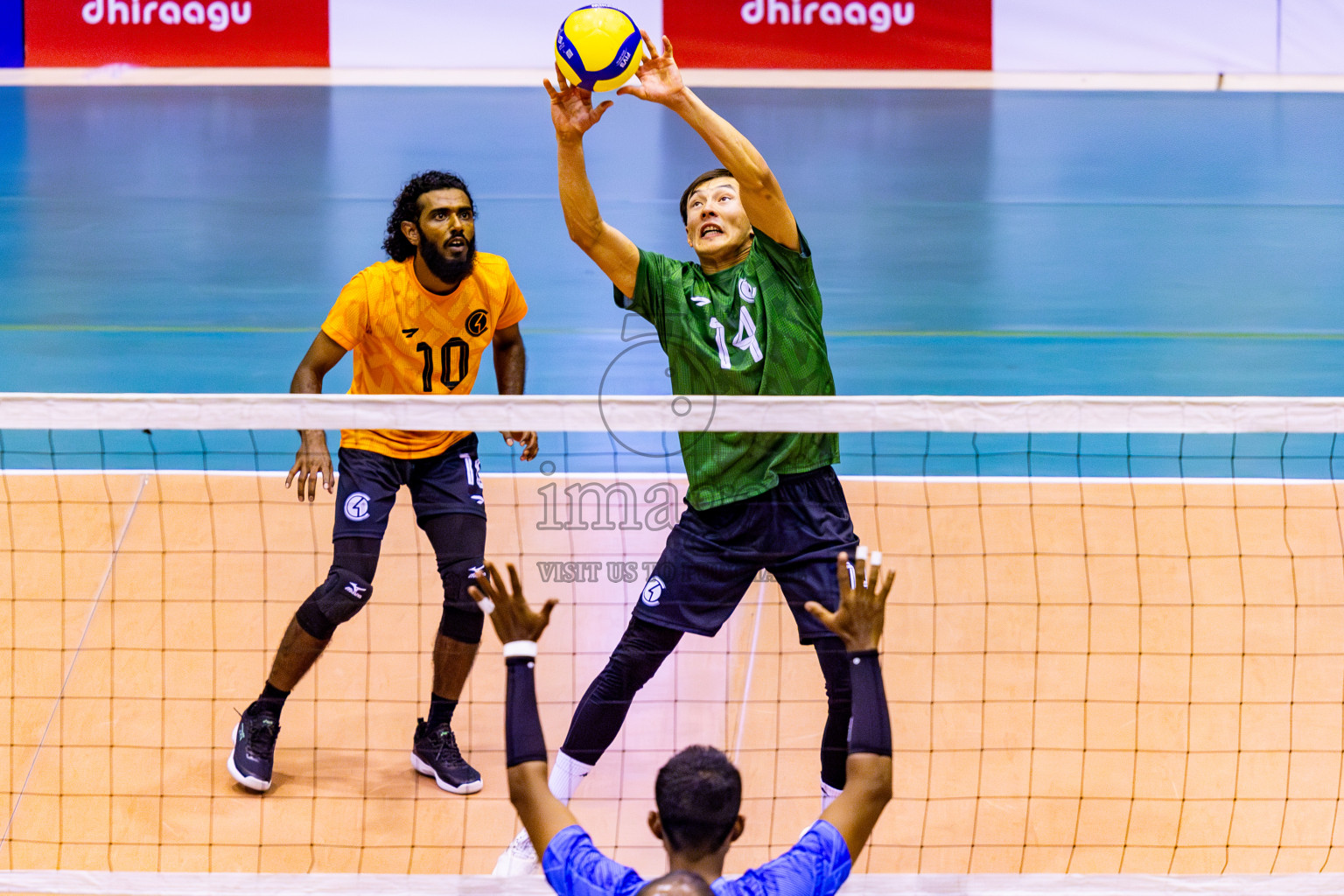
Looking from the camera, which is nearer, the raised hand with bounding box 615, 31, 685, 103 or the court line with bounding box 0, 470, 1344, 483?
the raised hand with bounding box 615, 31, 685, 103

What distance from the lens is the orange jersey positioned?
5004 millimetres

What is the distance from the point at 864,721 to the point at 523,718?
2.36ft

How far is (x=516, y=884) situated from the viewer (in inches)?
147

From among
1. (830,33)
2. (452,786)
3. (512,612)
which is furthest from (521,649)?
(830,33)

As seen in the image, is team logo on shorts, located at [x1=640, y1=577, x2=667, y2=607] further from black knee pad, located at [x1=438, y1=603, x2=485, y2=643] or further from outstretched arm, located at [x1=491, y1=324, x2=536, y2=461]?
outstretched arm, located at [x1=491, y1=324, x2=536, y2=461]

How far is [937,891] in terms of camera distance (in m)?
3.76

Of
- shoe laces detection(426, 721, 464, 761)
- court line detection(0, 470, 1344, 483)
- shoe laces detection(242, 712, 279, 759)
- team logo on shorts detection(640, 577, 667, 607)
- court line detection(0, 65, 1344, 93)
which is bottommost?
shoe laces detection(426, 721, 464, 761)

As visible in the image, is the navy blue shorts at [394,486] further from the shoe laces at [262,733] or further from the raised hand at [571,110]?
the raised hand at [571,110]

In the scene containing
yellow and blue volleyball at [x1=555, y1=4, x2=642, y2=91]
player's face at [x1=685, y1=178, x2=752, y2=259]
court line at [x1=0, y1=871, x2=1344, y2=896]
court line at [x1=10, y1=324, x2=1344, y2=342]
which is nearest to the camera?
court line at [x1=0, y1=871, x2=1344, y2=896]

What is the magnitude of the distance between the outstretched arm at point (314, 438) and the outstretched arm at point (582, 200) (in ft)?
3.59

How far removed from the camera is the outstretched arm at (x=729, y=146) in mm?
4074

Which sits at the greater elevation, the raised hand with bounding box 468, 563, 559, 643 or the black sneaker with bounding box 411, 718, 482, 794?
the raised hand with bounding box 468, 563, 559, 643

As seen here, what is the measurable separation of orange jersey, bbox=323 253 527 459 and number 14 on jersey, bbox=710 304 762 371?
1138 millimetres

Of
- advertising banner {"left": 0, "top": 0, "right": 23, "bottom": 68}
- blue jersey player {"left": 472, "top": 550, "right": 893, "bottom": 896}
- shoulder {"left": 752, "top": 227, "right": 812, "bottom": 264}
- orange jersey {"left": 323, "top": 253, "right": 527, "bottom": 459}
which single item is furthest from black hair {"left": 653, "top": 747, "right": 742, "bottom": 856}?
advertising banner {"left": 0, "top": 0, "right": 23, "bottom": 68}
